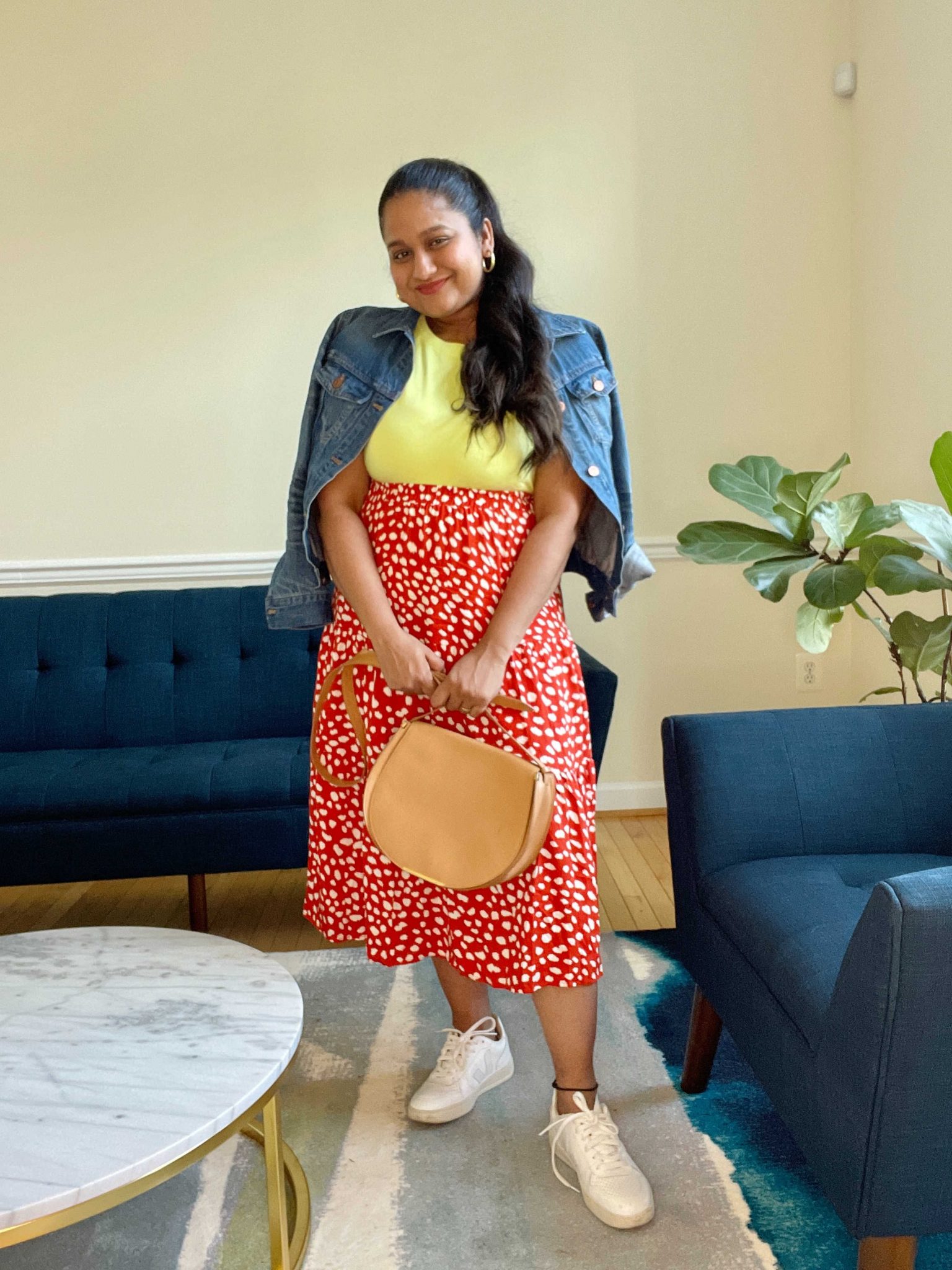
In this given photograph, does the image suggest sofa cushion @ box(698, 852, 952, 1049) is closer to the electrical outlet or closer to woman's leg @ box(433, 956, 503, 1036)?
woman's leg @ box(433, 956, 503, 1036)

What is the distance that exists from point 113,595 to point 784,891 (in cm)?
202

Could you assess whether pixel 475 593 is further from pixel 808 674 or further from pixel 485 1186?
pixel 808 674

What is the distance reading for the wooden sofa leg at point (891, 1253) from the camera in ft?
3.66

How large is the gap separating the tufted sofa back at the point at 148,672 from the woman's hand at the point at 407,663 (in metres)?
1.33

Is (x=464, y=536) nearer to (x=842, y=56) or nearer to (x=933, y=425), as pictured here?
(x=933, y=425)

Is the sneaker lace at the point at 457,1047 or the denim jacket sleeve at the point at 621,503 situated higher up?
the denim jacket sleeve at the point at 621,503

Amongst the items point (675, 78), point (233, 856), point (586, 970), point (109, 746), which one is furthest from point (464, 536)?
point (675, 78)

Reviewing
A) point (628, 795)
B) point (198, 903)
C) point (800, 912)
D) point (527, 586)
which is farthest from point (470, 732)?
point (628, 795)

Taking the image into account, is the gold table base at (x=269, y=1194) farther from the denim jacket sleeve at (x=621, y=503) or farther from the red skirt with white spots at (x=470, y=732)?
the denim jacket sleeve at (x=621, y=503)

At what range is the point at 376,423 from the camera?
1.50m

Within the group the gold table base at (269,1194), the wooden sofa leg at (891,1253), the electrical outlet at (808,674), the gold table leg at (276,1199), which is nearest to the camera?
the gold table base at (269,1194)

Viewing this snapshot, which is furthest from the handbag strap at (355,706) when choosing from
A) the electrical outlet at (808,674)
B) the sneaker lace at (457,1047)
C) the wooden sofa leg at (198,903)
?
Answer: the electrical outlet at (808,674)

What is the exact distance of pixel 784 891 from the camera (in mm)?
1461

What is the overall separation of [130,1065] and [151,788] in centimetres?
122
